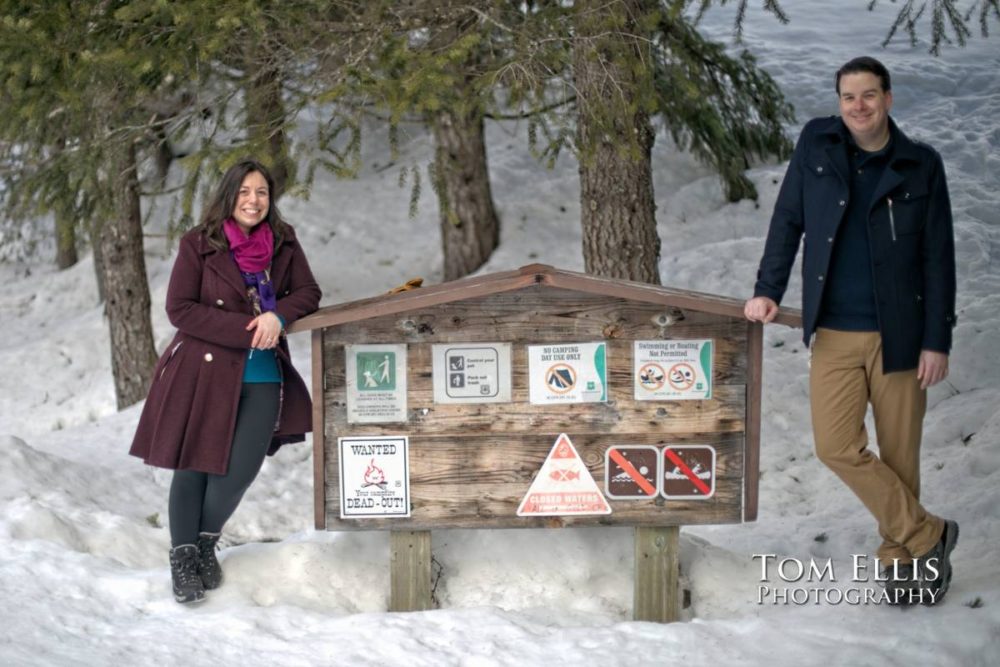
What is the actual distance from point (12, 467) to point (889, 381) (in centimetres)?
481

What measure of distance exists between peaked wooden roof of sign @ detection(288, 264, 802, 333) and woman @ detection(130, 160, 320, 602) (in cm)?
38

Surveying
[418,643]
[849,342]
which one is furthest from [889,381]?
[418,643]

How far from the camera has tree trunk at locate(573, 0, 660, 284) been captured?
256 inches

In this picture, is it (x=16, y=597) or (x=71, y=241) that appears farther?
(x=71, y=241)

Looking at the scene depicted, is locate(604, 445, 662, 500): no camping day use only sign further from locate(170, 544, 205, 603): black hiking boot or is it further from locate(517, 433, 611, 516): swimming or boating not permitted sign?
locate(170, 544, 205, 603): black hiking boot

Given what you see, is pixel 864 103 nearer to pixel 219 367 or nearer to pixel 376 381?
pixel 376 381

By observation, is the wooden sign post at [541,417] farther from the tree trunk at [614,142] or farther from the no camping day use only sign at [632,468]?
the tree trunk at [614,142]

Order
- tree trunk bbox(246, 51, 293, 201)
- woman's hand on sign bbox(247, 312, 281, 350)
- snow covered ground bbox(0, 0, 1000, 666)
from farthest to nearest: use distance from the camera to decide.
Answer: tree trunk bbox(246, 51, 293, 201)
woman's hand on sign bbox(247, 312, 281, 350)
snow covered ground bbox(0, 0, 1000, 666)

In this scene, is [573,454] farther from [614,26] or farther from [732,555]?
[614,26]

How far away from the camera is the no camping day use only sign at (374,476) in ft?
16.8

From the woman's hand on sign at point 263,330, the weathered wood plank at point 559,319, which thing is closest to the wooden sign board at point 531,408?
the weathered wood plank at point 559,319

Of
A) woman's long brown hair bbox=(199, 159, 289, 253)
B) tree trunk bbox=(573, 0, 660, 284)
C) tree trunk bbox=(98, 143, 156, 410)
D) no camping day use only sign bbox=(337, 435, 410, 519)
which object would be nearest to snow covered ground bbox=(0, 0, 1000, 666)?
no camping day use only sign bbox=(337, 435, 410, 519)

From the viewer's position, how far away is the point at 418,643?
475cm

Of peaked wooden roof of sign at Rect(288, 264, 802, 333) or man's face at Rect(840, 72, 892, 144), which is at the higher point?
man's face at Rect(840, 72, 892, 144)
